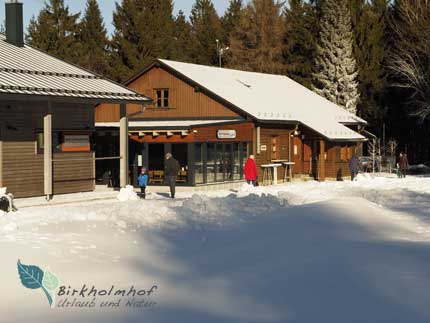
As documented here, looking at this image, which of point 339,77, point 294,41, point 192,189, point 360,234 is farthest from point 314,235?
point 294,41

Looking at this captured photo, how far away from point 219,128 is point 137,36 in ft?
116

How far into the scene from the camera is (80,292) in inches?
407

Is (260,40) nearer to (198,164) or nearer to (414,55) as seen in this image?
(414,55)

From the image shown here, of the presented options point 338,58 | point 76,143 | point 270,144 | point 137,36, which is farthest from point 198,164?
point 137,36

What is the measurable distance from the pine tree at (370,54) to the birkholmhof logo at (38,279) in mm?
50563

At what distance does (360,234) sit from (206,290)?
5.79 meters

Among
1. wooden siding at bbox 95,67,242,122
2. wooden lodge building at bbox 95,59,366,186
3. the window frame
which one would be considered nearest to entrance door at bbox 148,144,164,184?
wooden lodge building at bbox 95,59,366,186

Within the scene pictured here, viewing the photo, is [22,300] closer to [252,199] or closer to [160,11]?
[252,199]

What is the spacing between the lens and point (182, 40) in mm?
80000

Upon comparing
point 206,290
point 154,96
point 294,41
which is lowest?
point 206,290

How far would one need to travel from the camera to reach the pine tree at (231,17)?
7800cm

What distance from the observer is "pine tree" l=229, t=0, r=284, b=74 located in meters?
65.1

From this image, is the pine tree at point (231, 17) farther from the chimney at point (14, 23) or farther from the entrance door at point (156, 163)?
the chimney at point (14, 23)

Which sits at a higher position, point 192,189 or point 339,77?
point 339,77
